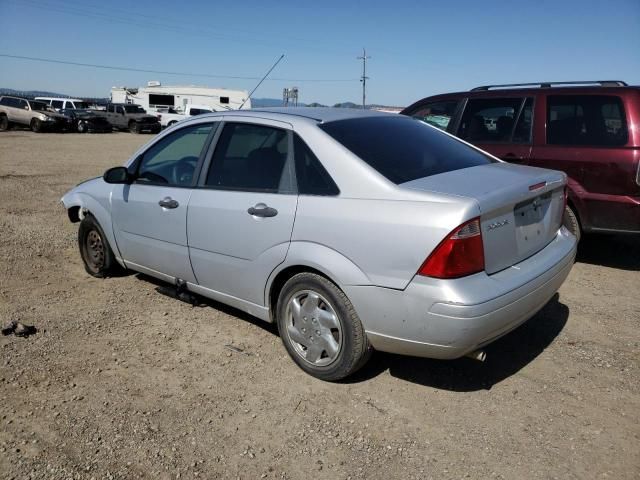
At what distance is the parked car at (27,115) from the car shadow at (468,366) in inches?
1186

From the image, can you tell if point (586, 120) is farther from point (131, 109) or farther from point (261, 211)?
point (131, 109)

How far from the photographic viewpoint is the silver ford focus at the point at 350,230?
9.03ft

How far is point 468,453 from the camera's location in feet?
8.80

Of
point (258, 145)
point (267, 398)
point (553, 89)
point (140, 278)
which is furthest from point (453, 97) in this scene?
point (267, 398)

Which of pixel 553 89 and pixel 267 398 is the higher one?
pixel 553 89

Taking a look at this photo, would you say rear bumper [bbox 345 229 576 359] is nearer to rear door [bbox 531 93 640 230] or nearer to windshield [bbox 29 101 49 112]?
rear door [bbox 531 93 640 230]

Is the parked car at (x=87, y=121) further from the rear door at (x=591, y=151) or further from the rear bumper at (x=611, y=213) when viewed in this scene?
the rear bumper at (x=611, y=213)

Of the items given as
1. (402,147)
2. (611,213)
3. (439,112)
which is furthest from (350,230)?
(439,112)

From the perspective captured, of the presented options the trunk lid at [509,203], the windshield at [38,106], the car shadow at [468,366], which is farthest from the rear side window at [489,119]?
the windshield at [38,106]

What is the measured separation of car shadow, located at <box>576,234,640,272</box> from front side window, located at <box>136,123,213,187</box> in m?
4.27

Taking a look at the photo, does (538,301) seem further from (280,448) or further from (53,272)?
(53,272)

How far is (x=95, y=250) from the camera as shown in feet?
17.0

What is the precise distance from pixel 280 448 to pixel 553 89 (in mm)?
4881

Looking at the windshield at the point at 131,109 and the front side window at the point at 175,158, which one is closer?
the front side window at the point at 175,158
